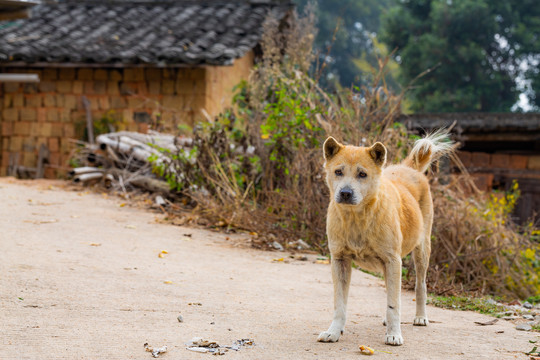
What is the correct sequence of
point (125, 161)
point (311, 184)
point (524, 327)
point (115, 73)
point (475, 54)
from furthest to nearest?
1. point (475, 54)
2. point (115, 73)
3. point (125, 161)
4. point (311, 184)
5. point (524, 327)

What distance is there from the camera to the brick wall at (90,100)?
14.6 metres

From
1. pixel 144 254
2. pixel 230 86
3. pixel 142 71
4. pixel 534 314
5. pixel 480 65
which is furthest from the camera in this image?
pixel 480 65

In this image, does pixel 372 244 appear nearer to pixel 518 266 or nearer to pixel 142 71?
pixel 518 266

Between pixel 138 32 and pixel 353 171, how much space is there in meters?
12.5

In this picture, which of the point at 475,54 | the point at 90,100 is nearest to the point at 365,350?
the point at 90,100

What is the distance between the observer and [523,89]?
2800 centimetres

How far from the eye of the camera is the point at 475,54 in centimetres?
2688

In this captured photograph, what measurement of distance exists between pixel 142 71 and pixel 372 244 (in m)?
11.2

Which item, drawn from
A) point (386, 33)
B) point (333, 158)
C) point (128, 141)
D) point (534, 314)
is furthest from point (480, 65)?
point (333, 158)

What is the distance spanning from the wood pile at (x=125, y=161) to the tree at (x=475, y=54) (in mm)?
17180

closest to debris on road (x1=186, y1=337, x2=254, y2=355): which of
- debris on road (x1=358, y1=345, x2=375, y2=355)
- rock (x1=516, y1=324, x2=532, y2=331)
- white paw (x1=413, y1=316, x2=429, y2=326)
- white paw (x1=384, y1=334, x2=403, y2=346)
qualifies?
debris on road (x1=358, y1=345, x2=375, y2=355)

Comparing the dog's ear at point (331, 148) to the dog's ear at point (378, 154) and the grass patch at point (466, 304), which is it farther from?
the grass patch at point (466, 304)

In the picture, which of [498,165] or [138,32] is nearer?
[498,165]

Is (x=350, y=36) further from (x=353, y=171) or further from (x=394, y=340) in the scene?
(x=394, y=340)
